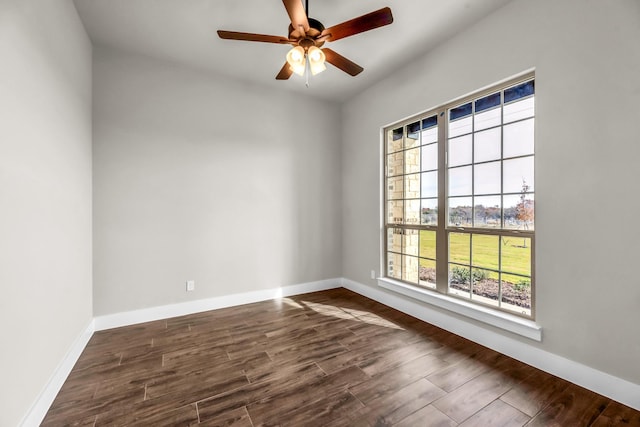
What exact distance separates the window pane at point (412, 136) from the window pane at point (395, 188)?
437mm

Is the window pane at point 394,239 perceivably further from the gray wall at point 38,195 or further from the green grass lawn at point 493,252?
the gray wall at point 38,195

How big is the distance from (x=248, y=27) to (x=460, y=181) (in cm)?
261

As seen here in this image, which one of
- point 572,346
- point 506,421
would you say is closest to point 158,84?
point 506,421

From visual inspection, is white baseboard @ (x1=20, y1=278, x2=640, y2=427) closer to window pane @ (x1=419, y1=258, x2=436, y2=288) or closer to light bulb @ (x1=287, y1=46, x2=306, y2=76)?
window pane @ (x1=419, y1=258, x2=436, y2=288)

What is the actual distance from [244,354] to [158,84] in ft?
10.3

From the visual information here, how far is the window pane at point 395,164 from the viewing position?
→ 143 inches

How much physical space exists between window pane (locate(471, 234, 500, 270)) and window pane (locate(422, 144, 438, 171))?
0.93 m

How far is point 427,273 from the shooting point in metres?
3.27

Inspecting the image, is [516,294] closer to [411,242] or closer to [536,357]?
[536,357]

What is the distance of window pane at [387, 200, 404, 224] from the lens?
3.66m

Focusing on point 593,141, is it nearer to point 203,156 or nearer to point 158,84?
point 203,156

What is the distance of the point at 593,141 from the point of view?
1.92 metres

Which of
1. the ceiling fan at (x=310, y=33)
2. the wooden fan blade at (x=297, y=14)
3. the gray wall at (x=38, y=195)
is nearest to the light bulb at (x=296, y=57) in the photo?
the ceiling fan at (x=310, y=33)

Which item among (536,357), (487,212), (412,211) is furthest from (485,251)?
(412,211)
